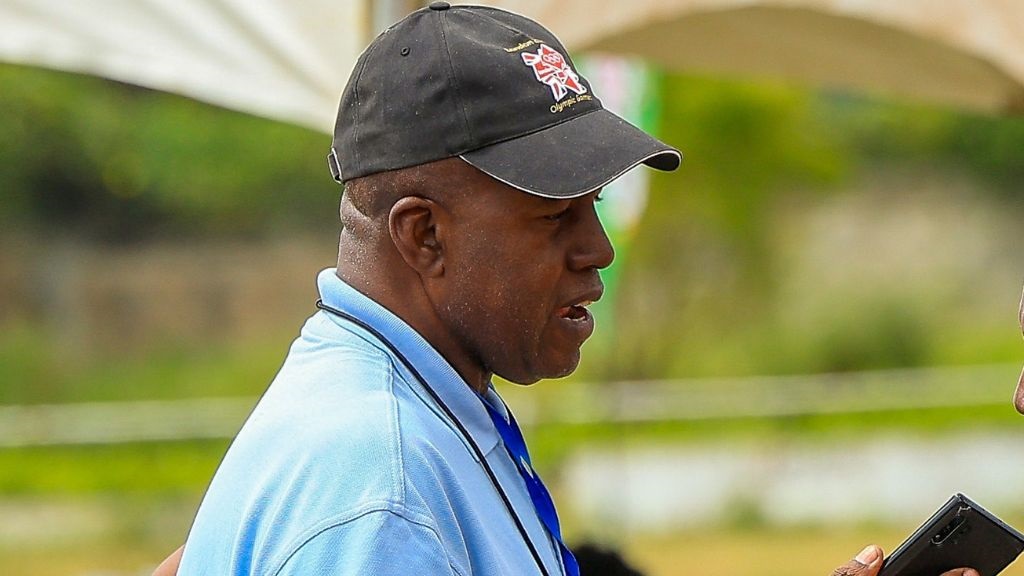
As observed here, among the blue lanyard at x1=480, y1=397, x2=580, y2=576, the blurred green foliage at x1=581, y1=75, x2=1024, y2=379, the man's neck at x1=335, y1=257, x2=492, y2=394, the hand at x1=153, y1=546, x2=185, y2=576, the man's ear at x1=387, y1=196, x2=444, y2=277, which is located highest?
the blurred green foliage at x1=581, y1=75, x2=1024, y2=379

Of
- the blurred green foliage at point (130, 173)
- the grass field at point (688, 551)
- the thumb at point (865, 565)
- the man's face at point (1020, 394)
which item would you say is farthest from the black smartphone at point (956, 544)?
the blurred green foliage at point (130, 173)

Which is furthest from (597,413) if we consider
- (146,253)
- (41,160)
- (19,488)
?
(41,160)

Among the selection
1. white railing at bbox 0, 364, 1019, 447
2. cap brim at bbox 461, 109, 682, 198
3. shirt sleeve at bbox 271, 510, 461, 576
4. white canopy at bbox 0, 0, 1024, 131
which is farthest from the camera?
white railing at bbox 0, 364, 1019, 447

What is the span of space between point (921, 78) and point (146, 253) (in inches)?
488

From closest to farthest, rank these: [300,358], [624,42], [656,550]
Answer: [300,358]
[624,42]
[656,550]

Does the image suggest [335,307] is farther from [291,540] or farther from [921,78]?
[921,78]

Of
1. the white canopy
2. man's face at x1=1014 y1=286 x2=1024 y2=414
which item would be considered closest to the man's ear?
man's face at x1=1014 y1=286 x2=1024 y2=414

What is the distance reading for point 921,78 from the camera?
317 cm

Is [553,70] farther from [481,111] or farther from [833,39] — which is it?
[833,39]

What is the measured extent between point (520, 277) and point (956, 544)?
58 centimetres

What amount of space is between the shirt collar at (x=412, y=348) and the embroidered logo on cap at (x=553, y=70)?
0.86 feet

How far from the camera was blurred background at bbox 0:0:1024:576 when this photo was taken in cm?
890

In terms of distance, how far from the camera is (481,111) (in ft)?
4.37

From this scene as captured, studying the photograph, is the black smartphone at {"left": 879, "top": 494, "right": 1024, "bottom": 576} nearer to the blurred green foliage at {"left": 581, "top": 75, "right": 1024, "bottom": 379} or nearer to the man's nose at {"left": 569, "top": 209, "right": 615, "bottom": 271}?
the man's nose at {"left": 569, "top": 209, "right": 615, "bottom": 271}
